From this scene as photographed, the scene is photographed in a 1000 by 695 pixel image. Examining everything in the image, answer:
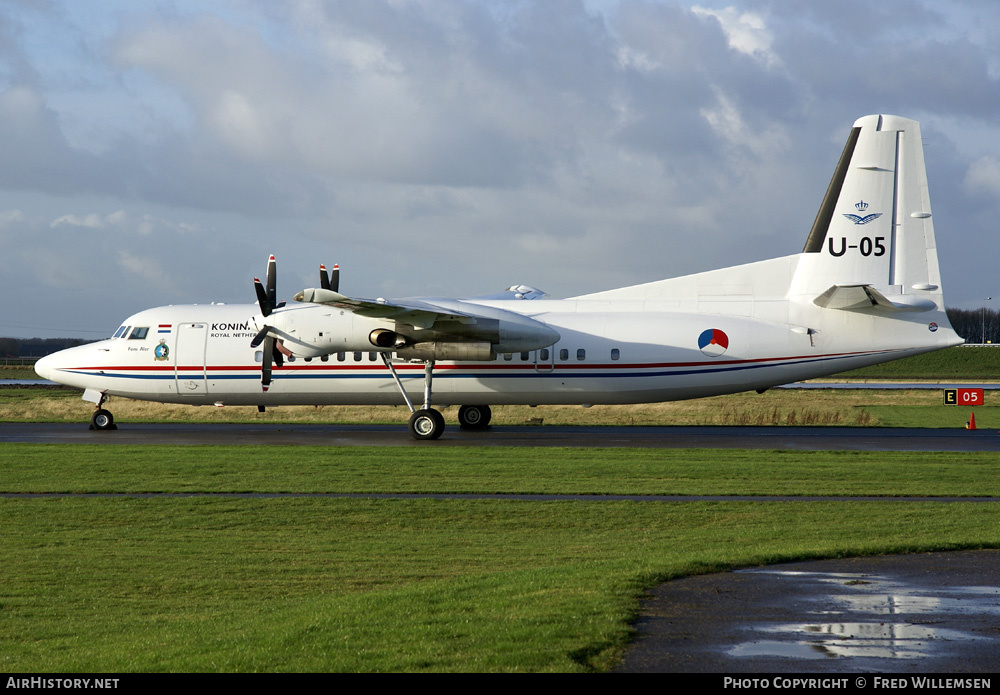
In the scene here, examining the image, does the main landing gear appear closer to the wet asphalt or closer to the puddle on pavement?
the wet asphalt

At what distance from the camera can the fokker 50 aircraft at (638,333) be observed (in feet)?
87.4

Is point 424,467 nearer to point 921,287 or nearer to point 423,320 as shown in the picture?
point 423,320

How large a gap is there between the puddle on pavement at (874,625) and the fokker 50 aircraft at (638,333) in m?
17.9

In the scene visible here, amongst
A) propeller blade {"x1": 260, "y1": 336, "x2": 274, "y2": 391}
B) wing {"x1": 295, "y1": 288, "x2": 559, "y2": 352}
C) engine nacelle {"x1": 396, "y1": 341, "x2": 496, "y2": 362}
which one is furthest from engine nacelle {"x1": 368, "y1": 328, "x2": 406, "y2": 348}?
propeller blade {"x1": 260, "y1": 336, "x2": 274, "y2": 391}

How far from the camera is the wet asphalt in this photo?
649cm

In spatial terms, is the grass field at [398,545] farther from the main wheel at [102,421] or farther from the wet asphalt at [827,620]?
the main wheel at [102,421]

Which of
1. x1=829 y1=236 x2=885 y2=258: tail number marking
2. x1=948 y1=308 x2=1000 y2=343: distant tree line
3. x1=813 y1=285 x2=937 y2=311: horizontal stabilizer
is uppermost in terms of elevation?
x1=948 y1=308 x2=1000 y2=343: distant tree line

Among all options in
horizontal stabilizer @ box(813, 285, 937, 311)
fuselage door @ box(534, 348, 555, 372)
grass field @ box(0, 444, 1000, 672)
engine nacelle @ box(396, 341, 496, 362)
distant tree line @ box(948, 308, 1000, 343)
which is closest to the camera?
grass field @ box(0, 444, 1000, 672)

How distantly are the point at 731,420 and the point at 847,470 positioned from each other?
16.8m

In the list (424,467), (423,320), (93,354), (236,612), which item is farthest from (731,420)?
(236,612)

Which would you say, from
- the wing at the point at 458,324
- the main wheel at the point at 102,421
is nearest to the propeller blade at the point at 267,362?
the wing at the point at 458,324

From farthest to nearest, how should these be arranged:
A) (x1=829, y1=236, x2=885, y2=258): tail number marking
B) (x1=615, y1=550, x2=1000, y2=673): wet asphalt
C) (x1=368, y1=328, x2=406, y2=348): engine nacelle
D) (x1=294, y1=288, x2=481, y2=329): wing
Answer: (x1=829, y1=236, x2=885, y2=258): tail number marking → (x1=368, y1=328, x2=406, y2=348): engine nacelle → (x1=294, y1=288, x2=481, y2=329): wing → (x1=615, y1=550, x2=1000, y2=673): wet asphalt

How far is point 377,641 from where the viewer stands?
7.47 meters

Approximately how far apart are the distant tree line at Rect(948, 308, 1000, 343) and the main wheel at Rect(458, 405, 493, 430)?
140 metres
